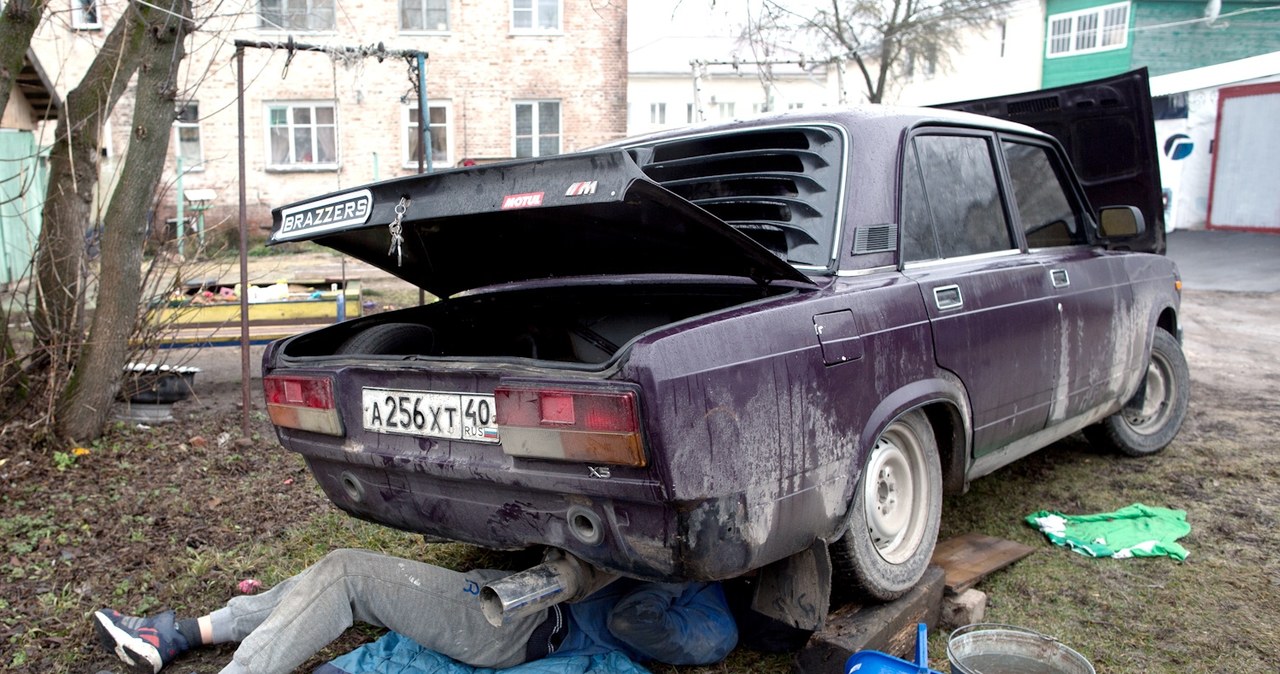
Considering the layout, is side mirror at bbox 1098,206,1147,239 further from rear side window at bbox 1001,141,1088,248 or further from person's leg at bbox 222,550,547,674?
person's leg at bbox 222,550,547,674

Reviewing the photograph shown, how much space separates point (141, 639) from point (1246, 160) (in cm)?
2016

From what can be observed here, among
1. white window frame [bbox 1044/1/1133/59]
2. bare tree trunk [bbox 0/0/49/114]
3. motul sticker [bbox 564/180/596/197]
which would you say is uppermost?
white window frame [bbox 1044/1/1133/59]

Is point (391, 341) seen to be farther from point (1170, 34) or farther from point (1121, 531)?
point (1170, 34)

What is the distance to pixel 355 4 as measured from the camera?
63.0 ft

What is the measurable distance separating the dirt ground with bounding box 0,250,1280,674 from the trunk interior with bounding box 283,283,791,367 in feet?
3.37

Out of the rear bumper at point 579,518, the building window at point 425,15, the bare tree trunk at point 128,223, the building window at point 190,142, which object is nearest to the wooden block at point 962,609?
the rear bumper at point 579,518

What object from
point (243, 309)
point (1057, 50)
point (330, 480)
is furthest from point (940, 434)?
point (1057, 50)

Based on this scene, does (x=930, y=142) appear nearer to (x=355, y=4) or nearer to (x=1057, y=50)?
(x=355, y=4)

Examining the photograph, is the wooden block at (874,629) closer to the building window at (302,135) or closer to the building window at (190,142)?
the building window at (302,135)

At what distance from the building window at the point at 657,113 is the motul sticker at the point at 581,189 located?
30.8 meters

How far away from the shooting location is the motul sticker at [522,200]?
230cm

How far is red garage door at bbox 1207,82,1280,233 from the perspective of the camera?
1716 centimetres

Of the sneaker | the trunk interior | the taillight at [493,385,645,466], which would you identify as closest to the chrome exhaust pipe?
the taillight at [493,385,645,466]

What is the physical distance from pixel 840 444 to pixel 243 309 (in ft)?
14.0
